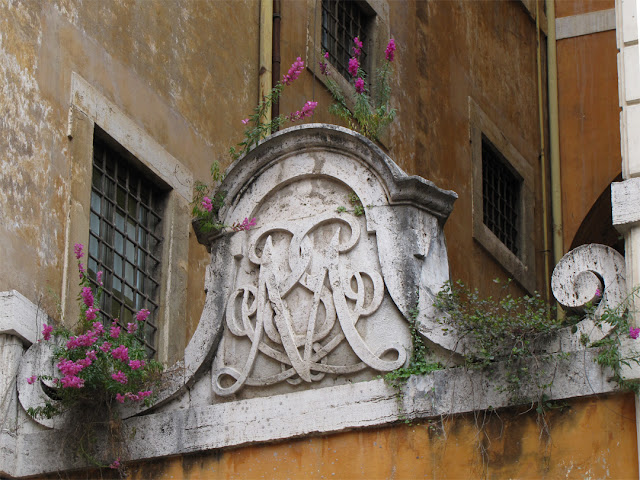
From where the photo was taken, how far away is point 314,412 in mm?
7895

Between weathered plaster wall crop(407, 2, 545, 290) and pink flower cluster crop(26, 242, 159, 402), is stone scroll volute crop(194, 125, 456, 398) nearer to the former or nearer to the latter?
pink flower cluster crop(26, 242, 159, 402)

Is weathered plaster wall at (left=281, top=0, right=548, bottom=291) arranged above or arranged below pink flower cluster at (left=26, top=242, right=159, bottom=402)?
above

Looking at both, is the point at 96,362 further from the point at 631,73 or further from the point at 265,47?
the point at 265,47

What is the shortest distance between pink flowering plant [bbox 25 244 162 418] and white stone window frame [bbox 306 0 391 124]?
4.85 m

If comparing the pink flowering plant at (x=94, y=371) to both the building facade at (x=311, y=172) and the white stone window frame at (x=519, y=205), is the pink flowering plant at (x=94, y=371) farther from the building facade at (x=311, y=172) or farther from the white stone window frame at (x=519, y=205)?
the white stone window frame at (x=519, y=205)

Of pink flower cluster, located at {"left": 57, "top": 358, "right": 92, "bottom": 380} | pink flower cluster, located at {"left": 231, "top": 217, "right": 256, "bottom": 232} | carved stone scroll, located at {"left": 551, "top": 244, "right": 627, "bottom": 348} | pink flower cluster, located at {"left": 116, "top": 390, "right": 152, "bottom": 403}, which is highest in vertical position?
pink flower cluster, located at {"left": 231, "top": 217, "right": 256, "bottom": 232}

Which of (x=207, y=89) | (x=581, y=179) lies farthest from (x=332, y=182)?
(x=581, y=179)

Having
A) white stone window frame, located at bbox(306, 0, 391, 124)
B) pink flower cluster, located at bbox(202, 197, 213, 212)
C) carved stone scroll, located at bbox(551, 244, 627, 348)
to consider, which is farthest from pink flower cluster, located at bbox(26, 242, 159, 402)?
white stone window frame, located at bbox(306, 0, 391, 124)

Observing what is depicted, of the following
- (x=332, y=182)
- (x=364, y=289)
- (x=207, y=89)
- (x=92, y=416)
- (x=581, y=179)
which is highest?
(x=581, y=179)

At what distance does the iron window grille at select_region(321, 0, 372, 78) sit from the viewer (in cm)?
1352

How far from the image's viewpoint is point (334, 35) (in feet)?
44.7

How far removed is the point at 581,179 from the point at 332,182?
8.76 meters

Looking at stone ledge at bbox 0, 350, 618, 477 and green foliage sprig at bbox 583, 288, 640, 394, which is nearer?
green foliage sprig at bbox 583, 288, 640, 394

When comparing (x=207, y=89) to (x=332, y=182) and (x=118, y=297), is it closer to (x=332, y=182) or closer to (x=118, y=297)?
(x=118, y=297)
